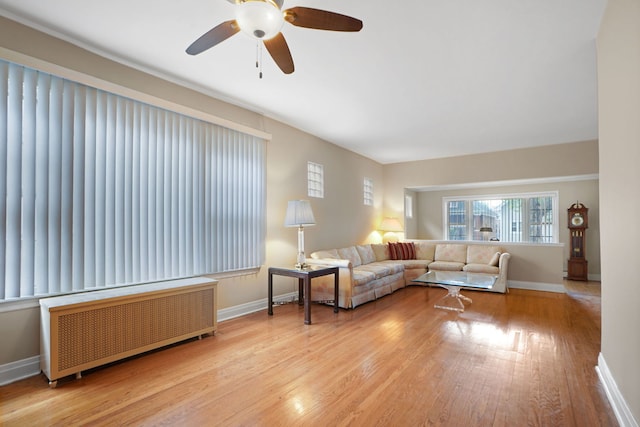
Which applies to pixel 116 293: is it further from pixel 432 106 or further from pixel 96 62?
pixel 432 106

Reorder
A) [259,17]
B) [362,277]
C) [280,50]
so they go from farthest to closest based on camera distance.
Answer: [362,277] < [280,50] < [259,17]

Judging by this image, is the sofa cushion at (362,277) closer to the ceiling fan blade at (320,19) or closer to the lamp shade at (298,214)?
the lamp shade at (298,214)

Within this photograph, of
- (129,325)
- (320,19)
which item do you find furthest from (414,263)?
(320,19)

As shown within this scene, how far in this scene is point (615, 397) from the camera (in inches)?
81.1

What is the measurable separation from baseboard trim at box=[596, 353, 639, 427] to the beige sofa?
2.62 m

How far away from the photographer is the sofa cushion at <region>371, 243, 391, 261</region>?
258 inches

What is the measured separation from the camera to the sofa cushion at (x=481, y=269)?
5.78m

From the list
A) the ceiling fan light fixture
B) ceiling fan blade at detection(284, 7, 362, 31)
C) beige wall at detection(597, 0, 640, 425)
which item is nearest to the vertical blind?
the ceiling fan light fixture

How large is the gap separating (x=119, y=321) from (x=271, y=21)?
2.59 metres

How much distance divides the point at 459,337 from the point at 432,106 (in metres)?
2.82

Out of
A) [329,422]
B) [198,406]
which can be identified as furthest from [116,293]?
[329,422]

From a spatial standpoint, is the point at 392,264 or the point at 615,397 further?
the point at 392,264

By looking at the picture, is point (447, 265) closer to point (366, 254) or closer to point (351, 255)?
point (366, 254)

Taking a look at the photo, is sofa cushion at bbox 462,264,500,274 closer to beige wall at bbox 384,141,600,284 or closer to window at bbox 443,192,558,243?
beige wall at bbox 384,141,600,284
